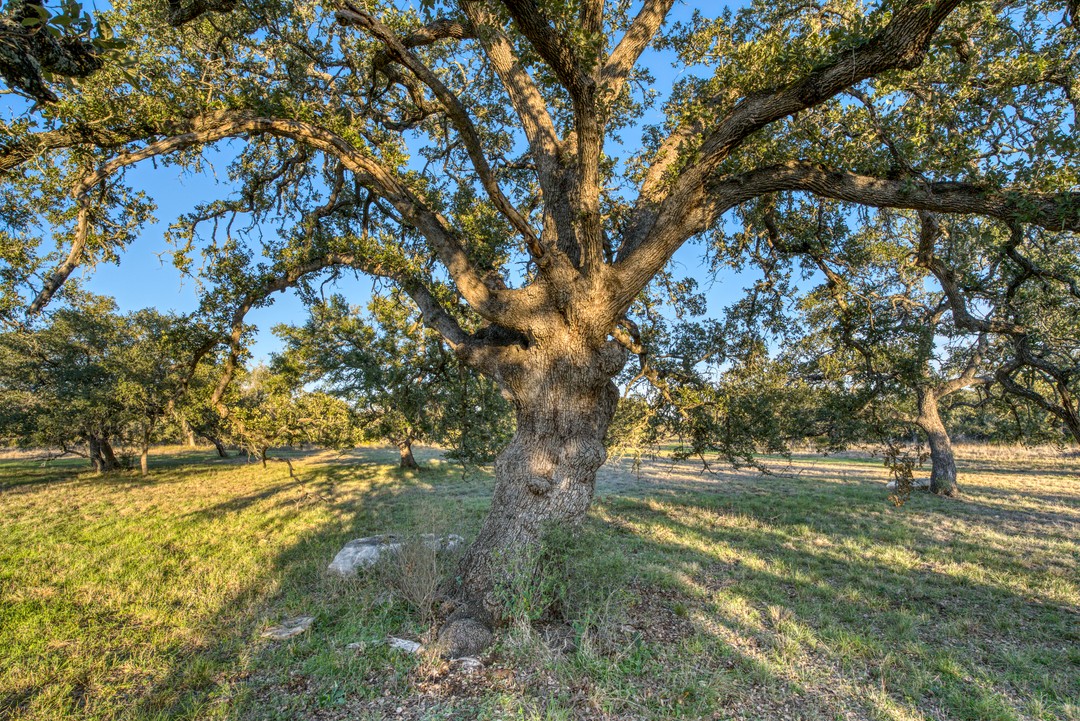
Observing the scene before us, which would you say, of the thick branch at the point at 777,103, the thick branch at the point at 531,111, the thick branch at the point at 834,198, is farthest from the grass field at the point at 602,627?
the thick branch at the point at 531,111

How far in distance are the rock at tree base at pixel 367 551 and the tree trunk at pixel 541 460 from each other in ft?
6.51

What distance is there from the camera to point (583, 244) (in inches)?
176

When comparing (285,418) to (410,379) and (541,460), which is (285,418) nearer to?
(410,379)

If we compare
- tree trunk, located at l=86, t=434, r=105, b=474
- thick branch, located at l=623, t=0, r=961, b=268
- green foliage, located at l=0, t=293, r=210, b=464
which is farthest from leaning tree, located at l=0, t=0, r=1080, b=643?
tree trunk, located at l=86, t=434, r=105, b=474

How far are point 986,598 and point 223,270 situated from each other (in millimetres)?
11985

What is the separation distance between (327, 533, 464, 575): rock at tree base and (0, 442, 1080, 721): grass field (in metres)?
0.31

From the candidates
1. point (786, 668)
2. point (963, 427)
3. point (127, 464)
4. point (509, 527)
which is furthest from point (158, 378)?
point (963, 427)

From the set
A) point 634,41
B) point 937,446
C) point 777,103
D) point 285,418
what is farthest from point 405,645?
point 937,446

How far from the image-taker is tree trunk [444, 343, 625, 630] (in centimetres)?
459

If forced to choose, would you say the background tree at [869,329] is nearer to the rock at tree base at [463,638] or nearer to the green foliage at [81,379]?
the rock at tree base at [463,638]

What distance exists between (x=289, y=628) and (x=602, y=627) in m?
3.48

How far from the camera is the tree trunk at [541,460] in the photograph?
4590 millimetres

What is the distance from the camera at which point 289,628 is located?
4715 mm

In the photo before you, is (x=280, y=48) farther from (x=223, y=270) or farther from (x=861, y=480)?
(x=861, y=480)
